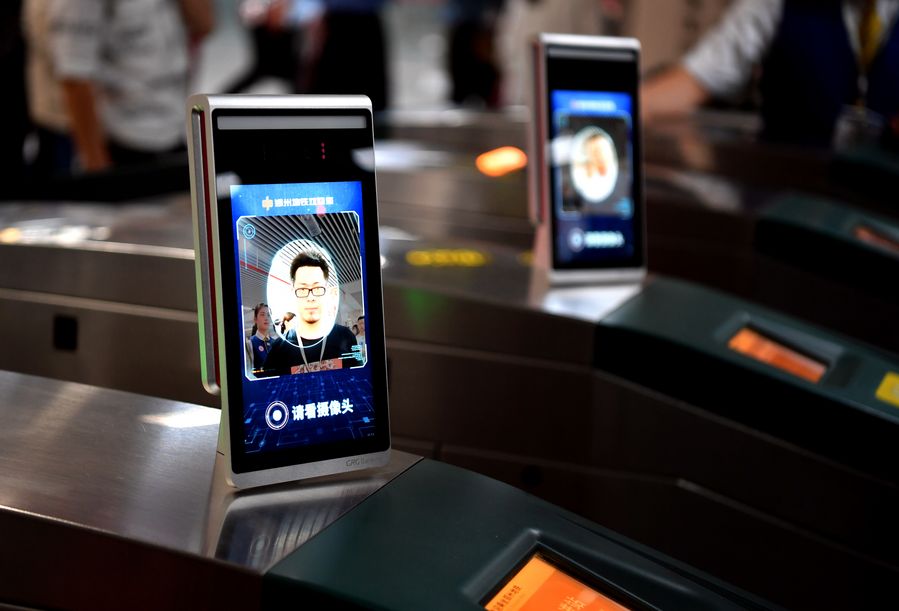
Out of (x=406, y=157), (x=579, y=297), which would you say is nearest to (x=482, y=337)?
(x=579, y=297)

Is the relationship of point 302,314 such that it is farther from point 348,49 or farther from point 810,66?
point 348,49

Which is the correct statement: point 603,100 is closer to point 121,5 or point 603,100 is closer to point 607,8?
point 121,5

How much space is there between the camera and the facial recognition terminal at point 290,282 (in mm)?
709

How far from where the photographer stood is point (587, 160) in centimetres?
131

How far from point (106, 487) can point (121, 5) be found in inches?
64.6

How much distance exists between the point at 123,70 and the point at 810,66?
4.80ft

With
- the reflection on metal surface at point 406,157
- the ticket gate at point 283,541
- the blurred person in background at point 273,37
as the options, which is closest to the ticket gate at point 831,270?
the reflection on metal surface at point 406,157

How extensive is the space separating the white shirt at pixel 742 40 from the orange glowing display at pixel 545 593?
1.78 meters

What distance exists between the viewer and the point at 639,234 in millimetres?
1353

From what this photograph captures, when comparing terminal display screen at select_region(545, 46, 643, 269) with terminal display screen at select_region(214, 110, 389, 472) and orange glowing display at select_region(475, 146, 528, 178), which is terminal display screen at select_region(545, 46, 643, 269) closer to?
terminal display screen at select_region(214, 110, 389, 472)

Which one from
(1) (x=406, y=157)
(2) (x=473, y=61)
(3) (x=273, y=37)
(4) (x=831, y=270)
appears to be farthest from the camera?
(2) (x=473, y=61)

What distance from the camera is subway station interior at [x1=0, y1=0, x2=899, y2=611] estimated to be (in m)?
0.69

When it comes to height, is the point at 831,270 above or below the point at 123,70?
below

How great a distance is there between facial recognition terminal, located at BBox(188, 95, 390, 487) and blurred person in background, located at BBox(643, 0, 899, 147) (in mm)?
1655
